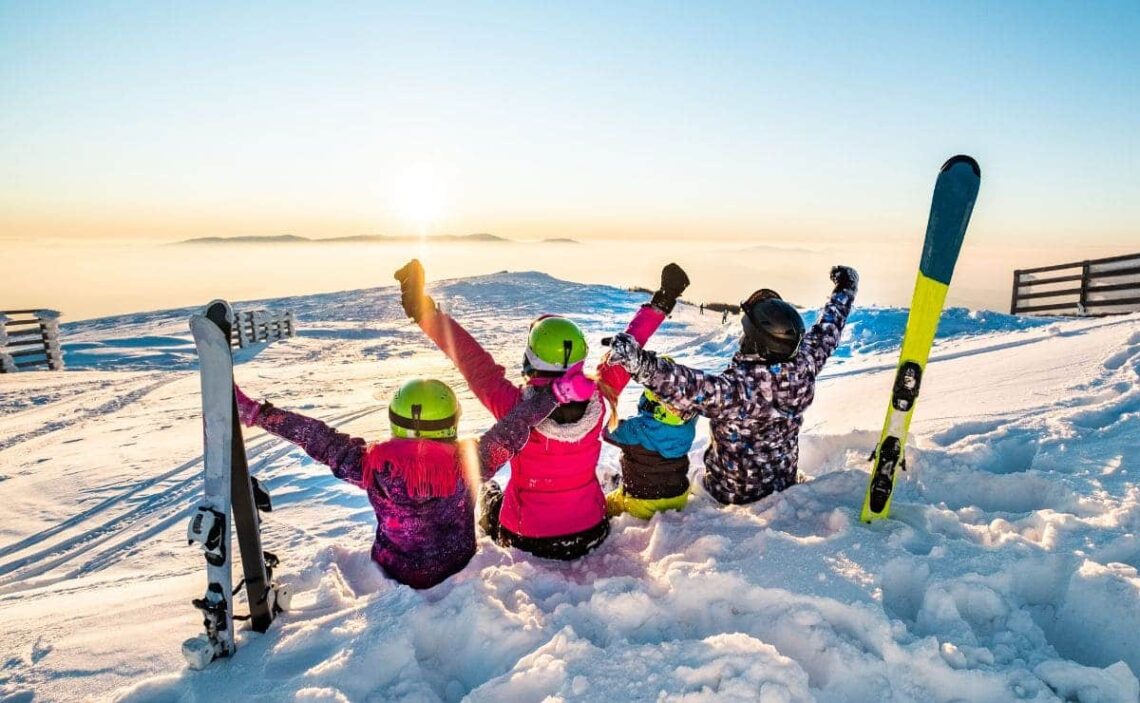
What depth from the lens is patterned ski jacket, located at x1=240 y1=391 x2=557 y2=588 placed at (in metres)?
2.97

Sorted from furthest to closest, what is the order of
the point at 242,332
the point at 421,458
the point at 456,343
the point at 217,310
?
the point at 242,332
the point at 456,343
the point at 421,458
the point at 217,310

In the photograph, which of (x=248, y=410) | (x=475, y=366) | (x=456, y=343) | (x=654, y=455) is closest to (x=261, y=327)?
(x=456, y=343)

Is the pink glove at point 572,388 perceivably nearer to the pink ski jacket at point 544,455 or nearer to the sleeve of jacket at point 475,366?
the pink ski jacket at point 544,455

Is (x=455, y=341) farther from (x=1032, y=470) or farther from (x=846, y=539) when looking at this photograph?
(x=1032, y=470)

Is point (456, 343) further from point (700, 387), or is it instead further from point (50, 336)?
point (50, 336)

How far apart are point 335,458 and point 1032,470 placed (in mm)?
4188

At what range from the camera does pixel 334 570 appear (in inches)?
136

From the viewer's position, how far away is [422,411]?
2.97 metres

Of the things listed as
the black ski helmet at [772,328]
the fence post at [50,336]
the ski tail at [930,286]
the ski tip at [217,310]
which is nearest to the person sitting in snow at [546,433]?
the black ski helmet at [772,328]

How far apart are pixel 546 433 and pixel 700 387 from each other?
93 centimetres

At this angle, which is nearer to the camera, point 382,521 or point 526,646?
point 526,646

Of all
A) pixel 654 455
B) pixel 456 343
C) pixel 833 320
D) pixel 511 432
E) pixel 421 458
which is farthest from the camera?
pixel 833 320

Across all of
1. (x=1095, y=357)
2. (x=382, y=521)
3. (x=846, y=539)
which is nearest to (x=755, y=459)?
(x=846, y=539)

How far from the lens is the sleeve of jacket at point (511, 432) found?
10.2ft
